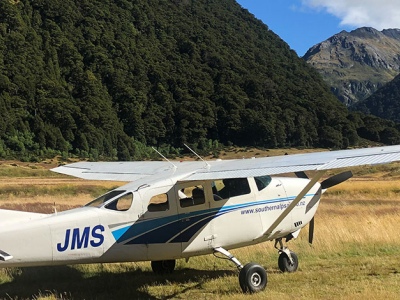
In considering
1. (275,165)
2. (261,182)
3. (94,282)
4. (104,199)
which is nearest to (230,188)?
(261,182)

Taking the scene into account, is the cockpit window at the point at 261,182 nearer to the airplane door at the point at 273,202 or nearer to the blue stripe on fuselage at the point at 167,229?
the airplane door at the point at 273,202

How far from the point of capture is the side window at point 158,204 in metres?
8.05

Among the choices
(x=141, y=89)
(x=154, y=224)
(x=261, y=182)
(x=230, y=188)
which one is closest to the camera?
(x=154, y=224)

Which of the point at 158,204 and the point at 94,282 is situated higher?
the point at 158,204

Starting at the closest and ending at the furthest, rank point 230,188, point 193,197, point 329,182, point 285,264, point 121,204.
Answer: point 121,204 → point 193,197 → point 230,188 → point 285,264 → point 329,182

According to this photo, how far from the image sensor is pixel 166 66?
135m

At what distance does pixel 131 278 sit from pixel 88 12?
135 m

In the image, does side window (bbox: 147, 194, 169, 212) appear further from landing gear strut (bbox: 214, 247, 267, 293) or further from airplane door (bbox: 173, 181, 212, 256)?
landing gear strut (bbox: 214, 247, 267, 293)

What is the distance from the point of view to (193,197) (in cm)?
846

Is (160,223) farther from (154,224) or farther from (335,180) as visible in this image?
(335,180)

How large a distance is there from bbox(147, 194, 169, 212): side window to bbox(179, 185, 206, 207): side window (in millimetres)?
283

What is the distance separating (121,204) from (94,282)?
2371 millimetres

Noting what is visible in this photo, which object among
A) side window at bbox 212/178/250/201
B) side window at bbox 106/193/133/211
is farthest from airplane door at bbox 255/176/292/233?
side window at bbox 106/193/133/211

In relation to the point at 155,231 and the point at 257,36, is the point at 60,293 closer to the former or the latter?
the point at 155,231
